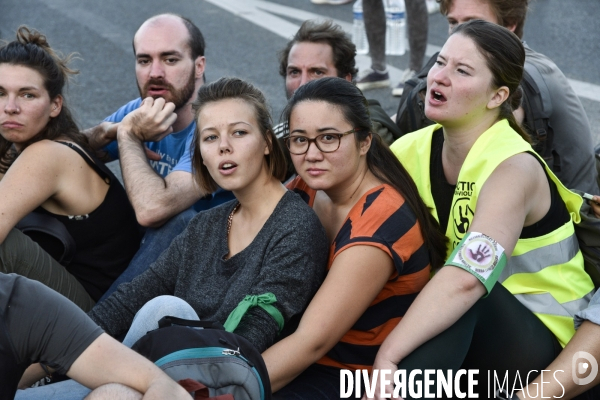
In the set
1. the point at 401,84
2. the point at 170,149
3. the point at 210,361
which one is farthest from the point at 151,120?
the point at 401,84

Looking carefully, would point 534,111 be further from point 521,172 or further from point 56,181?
point 56,181

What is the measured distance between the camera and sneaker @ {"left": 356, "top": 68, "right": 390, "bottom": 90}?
24.0ft

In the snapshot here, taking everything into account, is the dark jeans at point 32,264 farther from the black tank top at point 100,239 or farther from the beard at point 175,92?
the beard at point 175,92

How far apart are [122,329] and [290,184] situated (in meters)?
0.85

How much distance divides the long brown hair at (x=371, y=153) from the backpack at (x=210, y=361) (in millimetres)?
804

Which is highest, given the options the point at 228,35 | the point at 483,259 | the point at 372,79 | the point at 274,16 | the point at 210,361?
the point at 274,16

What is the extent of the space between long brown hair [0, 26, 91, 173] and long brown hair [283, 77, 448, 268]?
124 cm

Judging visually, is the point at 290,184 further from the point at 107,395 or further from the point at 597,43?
the point at 597,43

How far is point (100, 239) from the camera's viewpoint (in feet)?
12.2

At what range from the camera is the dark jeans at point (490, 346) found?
2684 millimetres

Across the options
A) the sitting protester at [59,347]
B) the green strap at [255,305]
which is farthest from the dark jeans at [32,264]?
the sitting protester at [59,347]

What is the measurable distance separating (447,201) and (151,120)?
1532 millimetres

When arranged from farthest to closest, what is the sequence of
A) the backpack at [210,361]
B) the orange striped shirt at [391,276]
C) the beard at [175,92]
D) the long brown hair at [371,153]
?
the beard at [175,92] < the long brown hair at [371,153] < the orange striped shirt at [391,276] < the backpack at [210,361]

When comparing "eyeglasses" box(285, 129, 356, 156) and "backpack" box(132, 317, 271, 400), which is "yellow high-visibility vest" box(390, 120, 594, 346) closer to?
"eyeglasses" box(285, 129, 356, 156)
